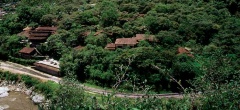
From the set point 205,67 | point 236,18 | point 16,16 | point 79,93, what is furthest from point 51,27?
point 205,67

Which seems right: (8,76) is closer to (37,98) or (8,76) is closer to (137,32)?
(37,98)

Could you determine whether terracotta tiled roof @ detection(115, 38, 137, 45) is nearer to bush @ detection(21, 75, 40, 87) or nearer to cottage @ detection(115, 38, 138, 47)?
cottage @ detection(115, 38, 138, 47)

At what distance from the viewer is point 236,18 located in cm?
3719

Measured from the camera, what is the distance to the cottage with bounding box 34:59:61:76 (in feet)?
102

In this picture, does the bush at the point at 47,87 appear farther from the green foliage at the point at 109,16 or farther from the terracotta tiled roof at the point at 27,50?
the green foliage at the point at 109,16

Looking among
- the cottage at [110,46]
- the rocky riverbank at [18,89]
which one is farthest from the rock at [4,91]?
the cottage at [110,46]

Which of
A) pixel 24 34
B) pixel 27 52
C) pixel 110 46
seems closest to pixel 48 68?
pixel 27 52

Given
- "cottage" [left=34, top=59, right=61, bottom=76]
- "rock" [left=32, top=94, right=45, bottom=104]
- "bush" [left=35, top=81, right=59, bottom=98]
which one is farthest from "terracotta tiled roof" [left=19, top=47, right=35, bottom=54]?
"rock" [left=32, top=94, right=45, bottom=104]

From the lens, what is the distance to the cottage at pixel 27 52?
3451 cm

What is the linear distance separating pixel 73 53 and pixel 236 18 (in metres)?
20.3

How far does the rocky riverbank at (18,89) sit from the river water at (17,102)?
0.37 m

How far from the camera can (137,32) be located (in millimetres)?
34375

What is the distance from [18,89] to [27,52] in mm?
5710

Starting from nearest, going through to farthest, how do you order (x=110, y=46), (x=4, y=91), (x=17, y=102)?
(x=17, y=102) → (x=4, y=91) → (x=110, y=46)
